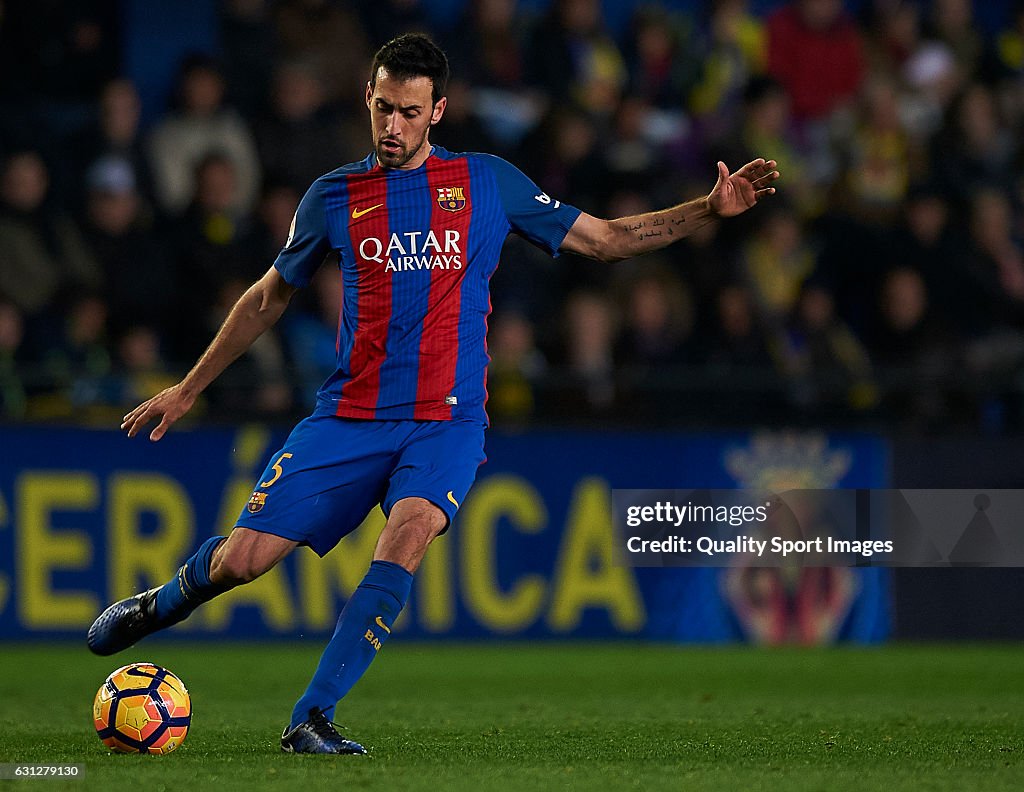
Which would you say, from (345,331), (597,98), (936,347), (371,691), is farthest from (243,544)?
(597,98)

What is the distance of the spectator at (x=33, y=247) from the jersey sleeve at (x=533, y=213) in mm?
5419

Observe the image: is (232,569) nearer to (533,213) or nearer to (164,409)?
(164,409)

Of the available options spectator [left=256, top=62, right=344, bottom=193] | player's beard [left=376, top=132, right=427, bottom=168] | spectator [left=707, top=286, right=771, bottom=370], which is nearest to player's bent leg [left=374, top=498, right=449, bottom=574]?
player's beard [left=376, top=132, right=427, bottom=168]

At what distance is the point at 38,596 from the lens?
11.0 m

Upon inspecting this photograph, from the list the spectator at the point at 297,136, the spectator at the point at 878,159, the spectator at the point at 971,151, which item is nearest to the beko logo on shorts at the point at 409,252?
the spectator at the point at 297,136

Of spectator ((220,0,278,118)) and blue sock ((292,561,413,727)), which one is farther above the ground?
spectator ((220,0,278,118))

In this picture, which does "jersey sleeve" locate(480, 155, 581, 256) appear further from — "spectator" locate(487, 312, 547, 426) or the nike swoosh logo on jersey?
"spectator" locate(487, 312, 547, 426)

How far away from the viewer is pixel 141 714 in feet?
19.9

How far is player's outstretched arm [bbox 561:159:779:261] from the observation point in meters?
6.41

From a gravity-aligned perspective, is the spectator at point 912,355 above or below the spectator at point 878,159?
below

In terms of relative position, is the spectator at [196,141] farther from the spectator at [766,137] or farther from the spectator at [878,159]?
the spectator at [878,159]

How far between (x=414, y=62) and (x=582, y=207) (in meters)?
6.52

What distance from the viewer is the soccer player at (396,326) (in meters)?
6.23

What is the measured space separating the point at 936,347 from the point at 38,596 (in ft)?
20.9
